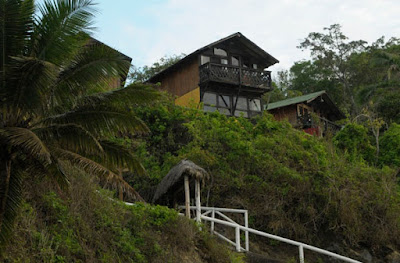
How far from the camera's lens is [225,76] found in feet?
97.1

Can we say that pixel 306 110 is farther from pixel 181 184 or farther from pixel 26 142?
pixel 26 142

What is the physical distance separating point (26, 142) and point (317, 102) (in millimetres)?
32020

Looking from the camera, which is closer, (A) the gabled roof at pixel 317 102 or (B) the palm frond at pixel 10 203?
(B) the palm frond at pixel 10 203

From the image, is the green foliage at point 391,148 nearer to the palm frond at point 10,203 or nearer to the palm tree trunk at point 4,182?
the palm frond at point 10,203

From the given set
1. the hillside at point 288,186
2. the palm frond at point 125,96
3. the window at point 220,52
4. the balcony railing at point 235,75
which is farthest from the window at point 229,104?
the palm frond at point 125,96

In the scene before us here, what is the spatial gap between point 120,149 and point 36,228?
7.24 feet

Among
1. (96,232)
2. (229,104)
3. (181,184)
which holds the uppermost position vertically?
(229,104)

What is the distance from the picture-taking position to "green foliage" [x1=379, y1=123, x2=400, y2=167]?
27.2 m

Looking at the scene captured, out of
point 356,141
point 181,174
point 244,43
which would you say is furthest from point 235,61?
point 181,174

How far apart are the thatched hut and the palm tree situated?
10.7 feet

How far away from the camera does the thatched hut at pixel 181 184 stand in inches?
562

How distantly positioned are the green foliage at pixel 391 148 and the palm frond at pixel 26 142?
2112 centimetres

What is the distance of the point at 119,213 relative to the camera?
1273cm

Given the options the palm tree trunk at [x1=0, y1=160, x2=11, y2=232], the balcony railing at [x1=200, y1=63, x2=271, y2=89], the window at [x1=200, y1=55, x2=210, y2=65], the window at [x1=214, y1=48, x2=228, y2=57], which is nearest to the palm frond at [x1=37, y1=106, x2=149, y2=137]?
the palm tree trunk at [x1=0, y1=160, x2=11, y2=232]
